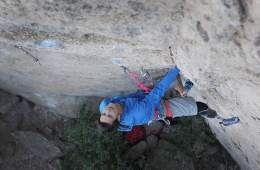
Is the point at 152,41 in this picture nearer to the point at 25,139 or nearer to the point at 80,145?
the point at 80,145

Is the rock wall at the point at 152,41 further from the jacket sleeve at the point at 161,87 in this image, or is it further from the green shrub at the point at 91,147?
the green shrub at the point at 91,147

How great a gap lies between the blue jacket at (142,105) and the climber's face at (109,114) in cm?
19

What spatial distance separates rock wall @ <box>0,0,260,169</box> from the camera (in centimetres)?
243

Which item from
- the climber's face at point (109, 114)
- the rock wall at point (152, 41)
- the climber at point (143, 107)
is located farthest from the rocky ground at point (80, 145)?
the climber's face at point (109, 114)

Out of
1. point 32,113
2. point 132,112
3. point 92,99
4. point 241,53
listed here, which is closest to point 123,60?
point 132,112

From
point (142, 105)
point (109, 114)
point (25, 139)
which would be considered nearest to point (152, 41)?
point (109, 114)

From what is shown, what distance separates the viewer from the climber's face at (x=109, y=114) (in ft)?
11.6

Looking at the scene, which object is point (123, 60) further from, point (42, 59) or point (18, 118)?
point (18, 118)

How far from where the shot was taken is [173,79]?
3.90 meters

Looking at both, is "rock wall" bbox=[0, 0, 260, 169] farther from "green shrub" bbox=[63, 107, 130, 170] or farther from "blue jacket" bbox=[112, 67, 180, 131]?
"green shrub" bbox=[63, 107, 130, 170]

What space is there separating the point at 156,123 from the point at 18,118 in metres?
2.23

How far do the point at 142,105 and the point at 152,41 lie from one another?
0.97 metres

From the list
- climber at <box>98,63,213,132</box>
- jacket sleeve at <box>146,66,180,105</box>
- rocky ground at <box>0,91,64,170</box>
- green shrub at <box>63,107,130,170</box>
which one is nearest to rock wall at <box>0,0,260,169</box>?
jacket sleeve at <box>146,66,180,105</box>

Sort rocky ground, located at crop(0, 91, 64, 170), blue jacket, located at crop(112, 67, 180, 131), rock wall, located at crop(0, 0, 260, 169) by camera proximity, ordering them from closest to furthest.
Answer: rock wall, located at crop(0, 0, 260, 169), blue jacket, located at crop(112, 67, 180, 131), rocky ground, located at crop(0, 91, 64, 170)
